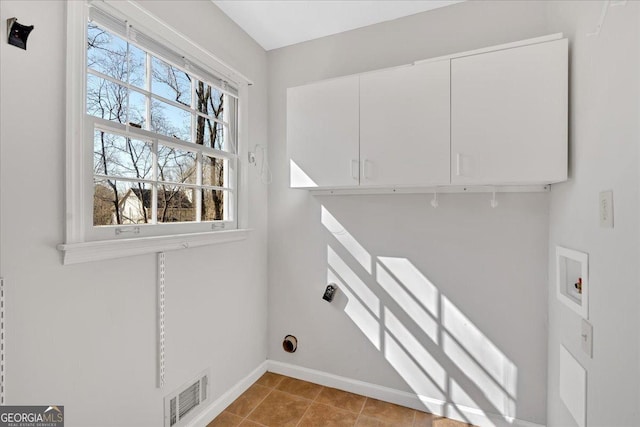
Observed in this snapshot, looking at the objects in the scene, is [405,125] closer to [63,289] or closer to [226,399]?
[63,289]

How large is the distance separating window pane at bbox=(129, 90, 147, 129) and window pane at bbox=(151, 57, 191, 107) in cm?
11

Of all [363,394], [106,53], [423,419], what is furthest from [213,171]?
[423,419]

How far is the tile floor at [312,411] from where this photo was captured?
6.24 ft

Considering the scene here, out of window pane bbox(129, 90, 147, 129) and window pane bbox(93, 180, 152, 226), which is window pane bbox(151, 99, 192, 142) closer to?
window pane bbox(129, 90, 147, 129)

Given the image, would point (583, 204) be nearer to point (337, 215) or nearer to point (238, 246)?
point (337, 215)

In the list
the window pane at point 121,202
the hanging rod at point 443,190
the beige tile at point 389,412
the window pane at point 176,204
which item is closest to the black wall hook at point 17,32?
the window pane at point 121,202

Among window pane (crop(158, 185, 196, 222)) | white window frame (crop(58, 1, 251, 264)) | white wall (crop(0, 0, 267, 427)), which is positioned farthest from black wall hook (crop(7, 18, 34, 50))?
window pane (crop(158, 185, 196, 222))

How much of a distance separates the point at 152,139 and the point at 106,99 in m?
0.27

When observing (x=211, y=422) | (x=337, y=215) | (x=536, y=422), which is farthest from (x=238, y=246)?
(x=536, y=422)

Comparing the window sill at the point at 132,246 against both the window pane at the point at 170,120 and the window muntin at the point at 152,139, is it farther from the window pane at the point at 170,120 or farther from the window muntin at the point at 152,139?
the window pane at the point at 170,120

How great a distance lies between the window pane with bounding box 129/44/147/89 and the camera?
152 centimetres

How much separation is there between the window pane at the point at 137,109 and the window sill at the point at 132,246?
23.3 inches

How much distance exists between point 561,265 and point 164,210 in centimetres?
216

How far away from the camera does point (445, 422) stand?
1.92 meters
